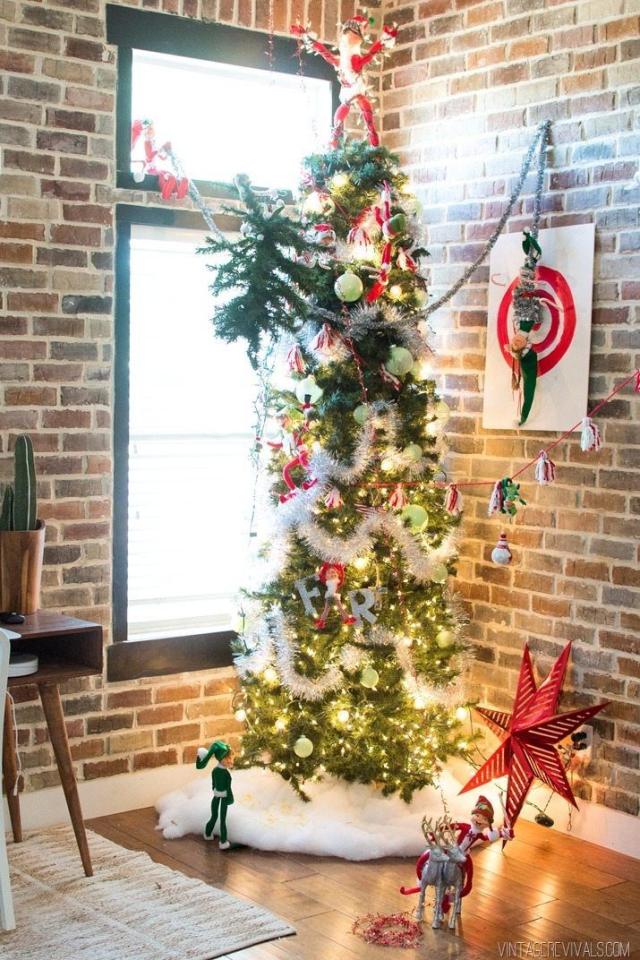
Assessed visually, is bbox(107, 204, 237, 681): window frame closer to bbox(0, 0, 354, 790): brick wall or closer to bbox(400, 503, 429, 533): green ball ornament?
bbox(0, 0, 354, 790): brick wall

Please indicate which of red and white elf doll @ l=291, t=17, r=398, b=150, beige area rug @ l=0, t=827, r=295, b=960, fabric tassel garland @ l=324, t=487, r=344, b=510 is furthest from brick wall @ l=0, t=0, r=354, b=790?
fabric tassel garland @ l=324, t=487, r=344, b=510

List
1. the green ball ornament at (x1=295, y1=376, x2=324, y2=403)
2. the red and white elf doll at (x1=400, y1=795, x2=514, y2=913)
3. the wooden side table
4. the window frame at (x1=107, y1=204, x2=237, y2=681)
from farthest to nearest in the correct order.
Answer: the window frame at (x1=107, y1=204, x2=237, y2=681) → the green ball ornament at (x1=295, y1=376, x2=324, y2=403) → the wooden side table → the red and white elf doll at (x1=400, y1=795, x2=514, y2=913)

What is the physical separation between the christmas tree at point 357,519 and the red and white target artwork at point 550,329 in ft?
1.10

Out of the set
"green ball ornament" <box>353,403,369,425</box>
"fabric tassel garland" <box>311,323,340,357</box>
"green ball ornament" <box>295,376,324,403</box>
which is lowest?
"green ball ornament" <box>353,403,369,425</box>

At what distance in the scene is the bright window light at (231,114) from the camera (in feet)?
15.3

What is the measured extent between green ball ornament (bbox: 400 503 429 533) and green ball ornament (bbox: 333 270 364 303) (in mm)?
768

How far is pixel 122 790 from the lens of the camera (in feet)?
15.3

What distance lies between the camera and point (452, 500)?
4.51 meters

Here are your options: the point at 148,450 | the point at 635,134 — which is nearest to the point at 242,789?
the point at 148,450

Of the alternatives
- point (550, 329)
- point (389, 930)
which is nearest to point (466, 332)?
point (550, 329)

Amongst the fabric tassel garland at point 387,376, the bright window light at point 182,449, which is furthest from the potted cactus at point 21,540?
the fabric tassel garland at point 387,376

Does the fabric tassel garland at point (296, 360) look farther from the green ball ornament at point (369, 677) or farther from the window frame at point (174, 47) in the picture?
the green ball ornament at point (369, 677)

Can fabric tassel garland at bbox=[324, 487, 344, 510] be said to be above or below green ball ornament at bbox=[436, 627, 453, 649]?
above

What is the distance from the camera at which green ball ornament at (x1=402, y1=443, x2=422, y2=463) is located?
439cm
